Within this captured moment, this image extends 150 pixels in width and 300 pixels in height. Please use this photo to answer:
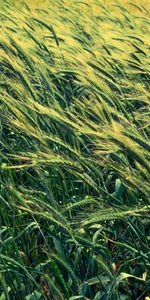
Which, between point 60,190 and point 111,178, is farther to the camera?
point 111,178

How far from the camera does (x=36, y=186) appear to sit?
82.3 inches

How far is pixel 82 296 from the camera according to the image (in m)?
1.57

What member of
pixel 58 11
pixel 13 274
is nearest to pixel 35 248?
pixel 13 274

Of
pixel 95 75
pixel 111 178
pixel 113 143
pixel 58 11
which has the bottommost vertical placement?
pixel 58 11

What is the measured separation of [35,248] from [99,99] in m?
0.46

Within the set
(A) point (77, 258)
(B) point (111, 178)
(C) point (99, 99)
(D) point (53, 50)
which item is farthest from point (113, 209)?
(D) point (53, 50)

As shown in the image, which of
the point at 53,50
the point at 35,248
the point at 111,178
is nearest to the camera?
the point at 35,248

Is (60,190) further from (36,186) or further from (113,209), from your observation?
(113,209)

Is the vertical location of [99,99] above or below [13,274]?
above

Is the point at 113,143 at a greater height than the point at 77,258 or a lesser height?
greater

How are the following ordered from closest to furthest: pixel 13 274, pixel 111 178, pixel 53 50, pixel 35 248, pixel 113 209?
pixel 113 209, pixel 13 274, pixel 35 248, pixel 111 178, pixel 53 50

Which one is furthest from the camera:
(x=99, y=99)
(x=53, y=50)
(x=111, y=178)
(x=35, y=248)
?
(x=53, y=50)

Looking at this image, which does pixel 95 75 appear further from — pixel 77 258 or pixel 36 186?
pixel 77 258

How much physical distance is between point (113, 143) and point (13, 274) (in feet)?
1.35
